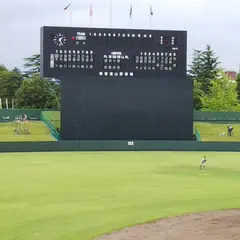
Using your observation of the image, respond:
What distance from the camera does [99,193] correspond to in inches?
627

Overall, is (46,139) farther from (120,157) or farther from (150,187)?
(150,187)

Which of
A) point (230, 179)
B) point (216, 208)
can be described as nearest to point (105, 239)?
point (216, 208)

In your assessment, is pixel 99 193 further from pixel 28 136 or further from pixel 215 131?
pixel 215 131

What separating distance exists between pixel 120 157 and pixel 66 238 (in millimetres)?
21147

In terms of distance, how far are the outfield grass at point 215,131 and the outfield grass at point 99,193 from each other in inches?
501

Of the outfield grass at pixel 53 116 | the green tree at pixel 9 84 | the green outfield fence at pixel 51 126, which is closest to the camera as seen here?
the green outfield fence at pixel 51 126

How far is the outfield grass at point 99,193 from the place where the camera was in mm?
11172

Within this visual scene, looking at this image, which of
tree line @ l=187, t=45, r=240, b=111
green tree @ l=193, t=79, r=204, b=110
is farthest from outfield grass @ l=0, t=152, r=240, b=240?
green tree @ l=193, t=79, r=204, b=110

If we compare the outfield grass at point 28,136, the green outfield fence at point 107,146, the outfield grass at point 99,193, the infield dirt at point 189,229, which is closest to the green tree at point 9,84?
the outfield grass at point 28,136

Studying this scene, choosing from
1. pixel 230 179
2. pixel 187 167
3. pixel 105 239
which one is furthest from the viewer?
pixel 187 167

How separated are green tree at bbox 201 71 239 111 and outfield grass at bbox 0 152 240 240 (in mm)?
34083

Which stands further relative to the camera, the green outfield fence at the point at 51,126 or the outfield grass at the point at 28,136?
the outfield grass at the point at 28,136

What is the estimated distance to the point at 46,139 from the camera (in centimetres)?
3750

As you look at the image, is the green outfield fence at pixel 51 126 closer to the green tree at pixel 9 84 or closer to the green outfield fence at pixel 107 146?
the green outfield fence at pixel 107 146
